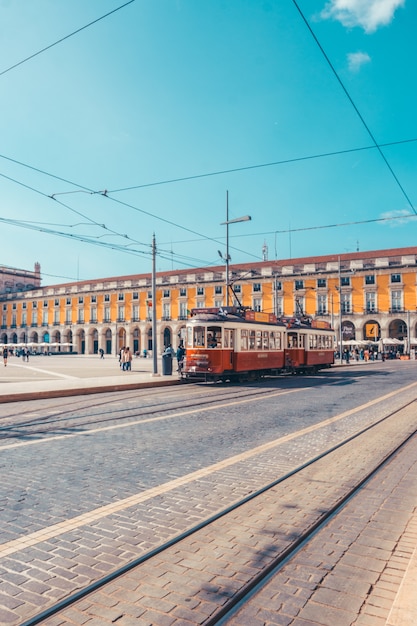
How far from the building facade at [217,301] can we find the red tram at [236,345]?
76.1 ft

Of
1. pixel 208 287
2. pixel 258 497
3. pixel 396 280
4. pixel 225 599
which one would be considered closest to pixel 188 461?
pixel 258 497

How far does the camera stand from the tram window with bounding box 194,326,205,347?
18.5m

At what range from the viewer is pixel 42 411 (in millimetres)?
11039

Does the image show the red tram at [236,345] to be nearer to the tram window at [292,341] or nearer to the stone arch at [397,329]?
the tram window at [292,341]

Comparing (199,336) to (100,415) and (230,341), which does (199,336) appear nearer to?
(230,341)

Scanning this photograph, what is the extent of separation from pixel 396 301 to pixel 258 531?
60.1 m

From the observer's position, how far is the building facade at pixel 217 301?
2351 inches

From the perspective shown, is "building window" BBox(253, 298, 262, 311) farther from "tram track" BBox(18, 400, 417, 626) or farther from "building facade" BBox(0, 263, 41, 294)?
"tram track" BBox(18, 400, 417, 626)

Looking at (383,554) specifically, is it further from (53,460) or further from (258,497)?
(53,460)

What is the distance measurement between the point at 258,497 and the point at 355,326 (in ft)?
196

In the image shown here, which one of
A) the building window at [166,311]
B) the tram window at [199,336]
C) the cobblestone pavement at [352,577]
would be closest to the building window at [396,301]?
the building window at [166,311]

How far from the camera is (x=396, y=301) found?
59.5m

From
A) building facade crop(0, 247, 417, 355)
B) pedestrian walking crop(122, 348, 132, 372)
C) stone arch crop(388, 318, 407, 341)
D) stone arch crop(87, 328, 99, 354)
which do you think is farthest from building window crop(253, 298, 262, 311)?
pedestrian walking crop(122, 348, 132, 372)

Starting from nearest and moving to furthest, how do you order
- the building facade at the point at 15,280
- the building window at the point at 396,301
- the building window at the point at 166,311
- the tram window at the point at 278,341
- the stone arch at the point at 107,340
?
the tram window at the point at 278,341
the building window at the point at 396,301
the building window at the point at 166,311
the stone arch at the point at 107,340
the building facade at the point at 15,280
